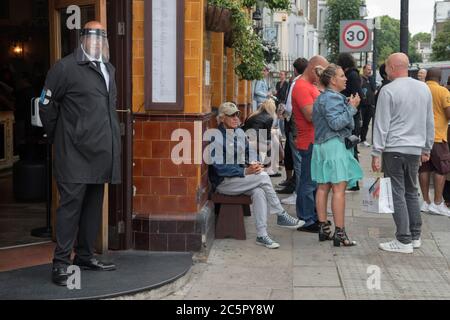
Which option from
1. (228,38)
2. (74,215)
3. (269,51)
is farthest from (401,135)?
(269,51)

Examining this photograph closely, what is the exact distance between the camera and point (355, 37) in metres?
14.0

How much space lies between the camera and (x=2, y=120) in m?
11.3

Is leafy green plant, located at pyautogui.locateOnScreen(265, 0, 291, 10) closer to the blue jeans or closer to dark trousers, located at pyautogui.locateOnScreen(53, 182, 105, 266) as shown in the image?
the blue jeans

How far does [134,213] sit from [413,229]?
2.79 m

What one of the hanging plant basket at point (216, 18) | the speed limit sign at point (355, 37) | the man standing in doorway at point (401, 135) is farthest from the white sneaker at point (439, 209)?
the speed limit sign at point (355, 37)

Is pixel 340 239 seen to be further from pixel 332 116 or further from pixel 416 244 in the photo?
pixel 332 116

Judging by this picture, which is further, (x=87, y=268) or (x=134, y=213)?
(x=134, y=213)

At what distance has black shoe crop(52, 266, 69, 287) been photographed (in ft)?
16.3

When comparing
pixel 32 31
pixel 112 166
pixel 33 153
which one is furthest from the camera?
pixel 32 31

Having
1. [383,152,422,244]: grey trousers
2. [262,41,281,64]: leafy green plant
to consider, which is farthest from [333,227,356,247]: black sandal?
[262,41,281,64]: leafy green plant

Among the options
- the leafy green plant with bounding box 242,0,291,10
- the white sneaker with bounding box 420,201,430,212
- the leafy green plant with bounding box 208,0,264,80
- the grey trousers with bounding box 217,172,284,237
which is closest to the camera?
the grey trousers with bounding box 217,172,284,237

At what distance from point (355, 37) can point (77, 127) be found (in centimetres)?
1013

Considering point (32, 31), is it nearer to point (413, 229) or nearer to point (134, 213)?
point (134, 213)
